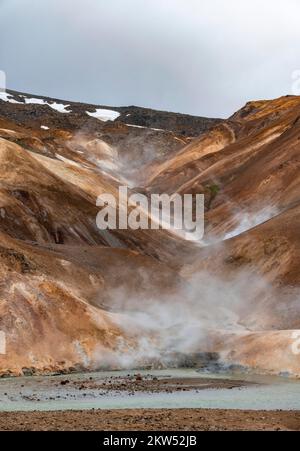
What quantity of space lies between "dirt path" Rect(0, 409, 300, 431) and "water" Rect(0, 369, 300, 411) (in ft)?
8.53

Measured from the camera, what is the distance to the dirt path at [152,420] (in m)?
22.4

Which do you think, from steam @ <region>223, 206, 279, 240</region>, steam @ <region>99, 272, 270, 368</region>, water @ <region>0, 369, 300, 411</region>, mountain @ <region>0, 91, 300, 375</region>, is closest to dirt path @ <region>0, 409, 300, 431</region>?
water @ <region>0, 369, 300, 411</region>

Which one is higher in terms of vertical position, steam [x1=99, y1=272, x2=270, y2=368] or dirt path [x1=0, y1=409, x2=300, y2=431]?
steam [x1=99, y1=272, x2=270, y2=368]

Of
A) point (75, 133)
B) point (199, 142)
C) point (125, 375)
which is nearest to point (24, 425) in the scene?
point (125, 375)

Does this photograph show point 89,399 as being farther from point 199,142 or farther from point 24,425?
point 199,142

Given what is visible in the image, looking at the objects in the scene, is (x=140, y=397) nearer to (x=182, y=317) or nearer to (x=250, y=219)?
(x=182, y=317)

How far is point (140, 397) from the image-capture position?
32.0m

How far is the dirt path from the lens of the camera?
22.4 metres

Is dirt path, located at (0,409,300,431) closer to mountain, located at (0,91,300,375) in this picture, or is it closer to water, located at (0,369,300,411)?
water, located at (0,369,300,411)

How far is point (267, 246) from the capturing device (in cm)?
6925

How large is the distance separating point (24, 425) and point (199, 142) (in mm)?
142906

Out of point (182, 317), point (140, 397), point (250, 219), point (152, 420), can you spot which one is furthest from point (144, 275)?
point (250, 219)

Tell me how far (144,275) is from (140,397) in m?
28.9

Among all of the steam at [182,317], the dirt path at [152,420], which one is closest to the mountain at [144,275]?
the steam at [182,317]
